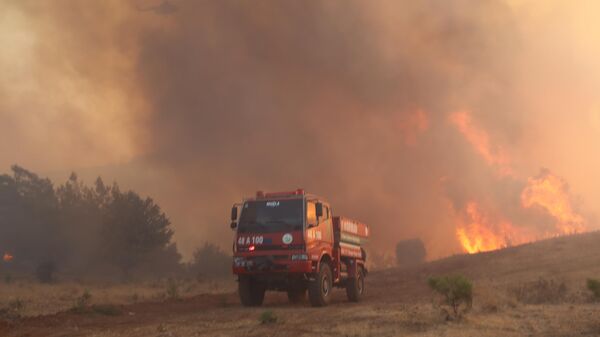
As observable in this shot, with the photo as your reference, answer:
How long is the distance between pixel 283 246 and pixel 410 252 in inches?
1751

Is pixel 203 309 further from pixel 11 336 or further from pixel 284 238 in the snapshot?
pixel 11 336

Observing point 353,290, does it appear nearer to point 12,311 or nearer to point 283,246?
point 283,246

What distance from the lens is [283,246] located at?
51.2ft

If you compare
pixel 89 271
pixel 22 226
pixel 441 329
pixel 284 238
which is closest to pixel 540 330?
pixel 441 329

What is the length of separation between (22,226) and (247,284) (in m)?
54.9

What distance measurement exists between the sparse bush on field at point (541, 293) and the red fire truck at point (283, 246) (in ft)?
18.7

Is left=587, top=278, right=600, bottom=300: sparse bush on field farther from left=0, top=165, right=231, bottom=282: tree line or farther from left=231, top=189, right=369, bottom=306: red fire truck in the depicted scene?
left=0, top=165, right=231, bottom=282: tree line

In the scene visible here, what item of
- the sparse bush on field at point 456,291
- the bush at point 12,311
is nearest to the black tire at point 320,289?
the sparse bush on field at point 456,291

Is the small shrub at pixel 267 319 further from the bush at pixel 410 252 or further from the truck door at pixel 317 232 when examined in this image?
the bush at pixel 410 252

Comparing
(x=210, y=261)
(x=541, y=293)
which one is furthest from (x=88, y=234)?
(x=541, y=293)

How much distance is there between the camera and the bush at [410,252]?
5750 cm

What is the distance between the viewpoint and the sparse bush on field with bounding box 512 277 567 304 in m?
15.7

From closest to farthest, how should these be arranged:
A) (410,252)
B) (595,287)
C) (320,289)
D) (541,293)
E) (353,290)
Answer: (595,287), (320,289), (541,293), (353,290), (410,252)

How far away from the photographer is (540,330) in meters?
9.88
